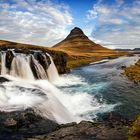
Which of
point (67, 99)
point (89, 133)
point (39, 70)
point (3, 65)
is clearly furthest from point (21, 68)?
point (89, 133)

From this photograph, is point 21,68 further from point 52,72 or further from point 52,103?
point 52,103

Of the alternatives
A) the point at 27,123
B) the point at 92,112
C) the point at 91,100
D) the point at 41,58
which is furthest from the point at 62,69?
the point at 27,123

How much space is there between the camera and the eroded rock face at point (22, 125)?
2103 cm

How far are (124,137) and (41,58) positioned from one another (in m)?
40.6

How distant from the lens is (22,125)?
22.8 m

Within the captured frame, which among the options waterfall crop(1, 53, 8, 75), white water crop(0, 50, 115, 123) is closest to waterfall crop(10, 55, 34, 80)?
waterfall crop(1, 53, 8, 75)

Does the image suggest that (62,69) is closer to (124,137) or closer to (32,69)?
(32,69)

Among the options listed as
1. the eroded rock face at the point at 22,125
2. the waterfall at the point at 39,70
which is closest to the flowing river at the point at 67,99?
the eroded rock face at the point at 22,125

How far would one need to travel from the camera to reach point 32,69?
2077 inches

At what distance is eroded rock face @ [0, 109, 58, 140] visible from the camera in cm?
2103

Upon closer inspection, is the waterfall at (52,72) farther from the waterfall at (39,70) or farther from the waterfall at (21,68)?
the waterfall at (21,68)

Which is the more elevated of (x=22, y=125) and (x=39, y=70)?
(x=39, y=70)

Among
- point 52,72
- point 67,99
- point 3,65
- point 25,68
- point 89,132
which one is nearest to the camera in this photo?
point 89,132

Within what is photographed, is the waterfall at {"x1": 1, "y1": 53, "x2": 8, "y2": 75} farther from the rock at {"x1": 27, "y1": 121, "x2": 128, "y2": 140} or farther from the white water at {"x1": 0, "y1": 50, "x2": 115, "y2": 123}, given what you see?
the rock at {"x1": 27, "y1": 121, "x2": 128, "y2": 140}
